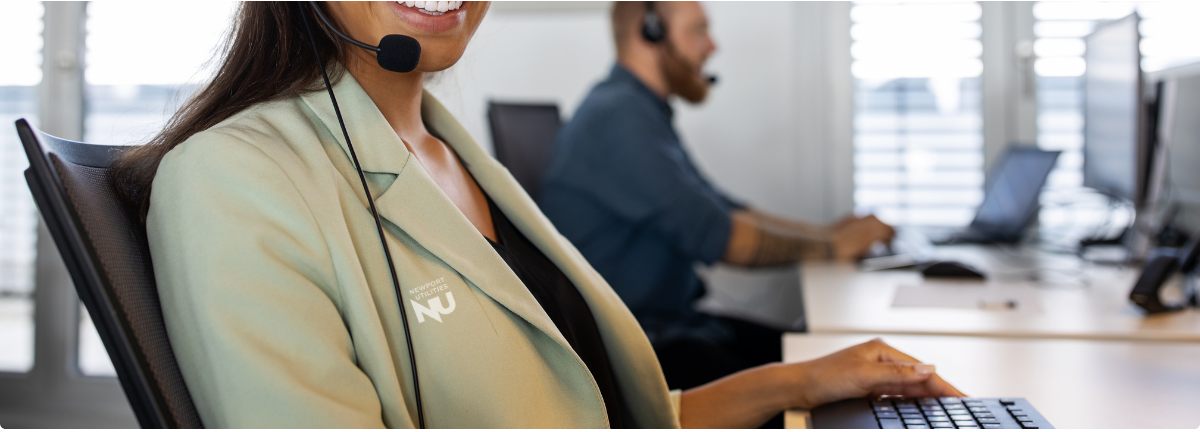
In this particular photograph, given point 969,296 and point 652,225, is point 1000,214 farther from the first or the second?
point 652,225

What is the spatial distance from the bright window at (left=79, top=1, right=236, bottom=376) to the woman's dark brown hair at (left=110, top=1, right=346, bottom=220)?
1.85 metres

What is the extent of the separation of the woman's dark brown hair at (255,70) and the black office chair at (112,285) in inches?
4.9

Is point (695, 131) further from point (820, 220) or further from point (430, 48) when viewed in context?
point (430, 48)

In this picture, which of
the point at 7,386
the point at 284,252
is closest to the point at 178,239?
the point at 284,252

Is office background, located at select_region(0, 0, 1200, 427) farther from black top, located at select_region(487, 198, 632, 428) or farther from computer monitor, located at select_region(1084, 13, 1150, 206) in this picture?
black top, located at select_region(487, 198, 632, 428)

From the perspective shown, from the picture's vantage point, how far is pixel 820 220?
2461mm

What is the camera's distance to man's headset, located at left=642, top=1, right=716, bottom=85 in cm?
190

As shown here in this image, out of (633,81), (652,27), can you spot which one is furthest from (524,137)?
(652,27)

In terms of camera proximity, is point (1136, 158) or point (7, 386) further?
point (7, 386)

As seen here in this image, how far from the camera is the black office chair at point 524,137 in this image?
187cm

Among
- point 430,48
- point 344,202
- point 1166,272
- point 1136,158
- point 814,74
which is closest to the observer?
point 344,202

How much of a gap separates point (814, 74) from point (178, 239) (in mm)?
2190

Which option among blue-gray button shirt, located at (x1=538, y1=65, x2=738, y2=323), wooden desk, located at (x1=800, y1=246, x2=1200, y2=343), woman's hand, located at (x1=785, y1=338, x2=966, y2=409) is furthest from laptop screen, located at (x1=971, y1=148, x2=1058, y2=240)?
woman's hand, located at (x1=785, y1=338, x2=966, y2=409)

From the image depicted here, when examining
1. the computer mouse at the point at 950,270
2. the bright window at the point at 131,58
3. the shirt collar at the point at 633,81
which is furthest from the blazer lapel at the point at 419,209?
the bright window at the point at 131,58
